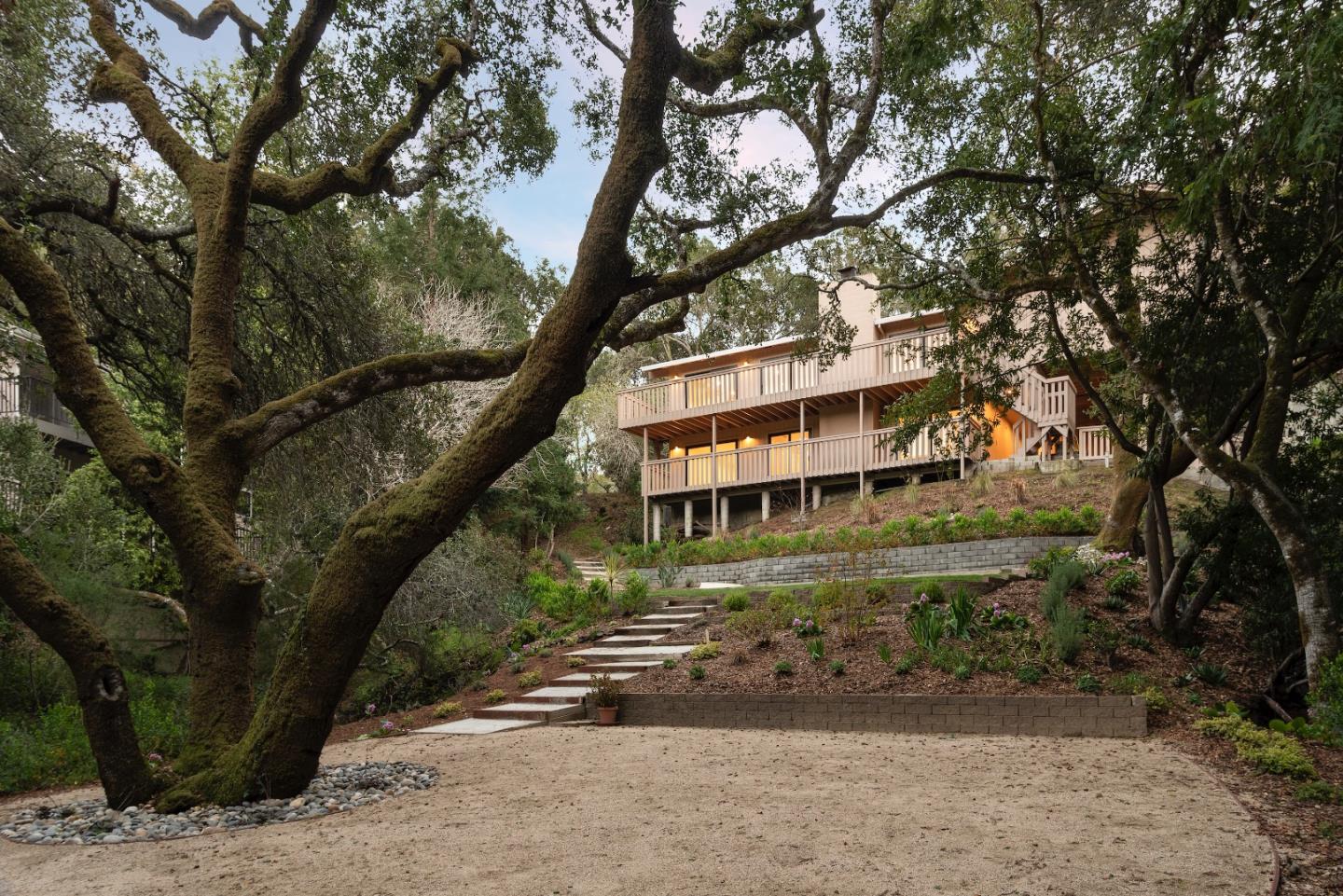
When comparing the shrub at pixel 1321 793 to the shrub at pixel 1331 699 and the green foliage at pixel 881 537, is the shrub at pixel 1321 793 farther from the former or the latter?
the green foliage at pixel 881 537

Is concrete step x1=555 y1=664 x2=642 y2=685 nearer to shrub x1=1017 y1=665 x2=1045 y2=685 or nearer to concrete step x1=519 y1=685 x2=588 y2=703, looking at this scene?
concrete step x1=519 y1=685 x2=588 y2=703

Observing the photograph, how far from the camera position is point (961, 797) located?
5.21 metres

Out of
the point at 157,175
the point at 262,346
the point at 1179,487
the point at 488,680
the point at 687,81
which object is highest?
the point at 157,175

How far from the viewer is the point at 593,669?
1080cm

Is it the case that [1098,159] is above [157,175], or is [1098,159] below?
below

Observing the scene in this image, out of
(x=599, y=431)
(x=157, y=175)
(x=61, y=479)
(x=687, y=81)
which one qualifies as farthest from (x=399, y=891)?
(x=599, y=431)

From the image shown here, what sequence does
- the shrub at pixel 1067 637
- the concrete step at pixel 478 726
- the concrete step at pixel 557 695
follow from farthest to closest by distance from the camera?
1. the concrete step at pixel 557 695
2. the concrete step at pixel 478 726
3. the shrub at pixel 1067 637

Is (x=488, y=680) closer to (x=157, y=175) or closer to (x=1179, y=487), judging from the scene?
(x=157, y=175)

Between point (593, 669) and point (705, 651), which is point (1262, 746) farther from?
point (593, 669)

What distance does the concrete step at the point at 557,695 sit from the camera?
9.75m

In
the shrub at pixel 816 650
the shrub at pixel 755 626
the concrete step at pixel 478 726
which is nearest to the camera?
the concrete step at pixel 478 726

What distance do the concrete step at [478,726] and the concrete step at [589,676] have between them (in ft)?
3.76

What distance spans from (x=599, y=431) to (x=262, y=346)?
2082 centimetres

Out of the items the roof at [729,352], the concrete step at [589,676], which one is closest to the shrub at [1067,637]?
the concrete step at [589,676]
